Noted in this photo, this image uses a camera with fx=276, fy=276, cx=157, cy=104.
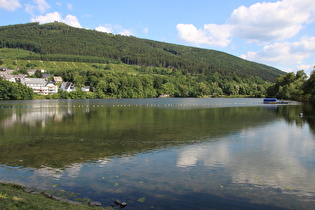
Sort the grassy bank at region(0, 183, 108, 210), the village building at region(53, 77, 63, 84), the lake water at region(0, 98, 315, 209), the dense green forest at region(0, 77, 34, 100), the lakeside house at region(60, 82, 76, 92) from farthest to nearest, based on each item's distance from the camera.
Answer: the village building at region(53, 77, 63, 84) → the lakeside house at region(60, 82, 76, 92) → the dense green forest at region(0, 77, 34, 100) → the lake water at region(0, 98, 315, 209) → the grassy bank at region(0, 183, 108, 210)

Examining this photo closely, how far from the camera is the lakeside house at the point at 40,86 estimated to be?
582 feet

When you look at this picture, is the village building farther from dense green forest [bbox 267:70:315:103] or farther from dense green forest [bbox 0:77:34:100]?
dense green forest [bbox 267:70:315:103]

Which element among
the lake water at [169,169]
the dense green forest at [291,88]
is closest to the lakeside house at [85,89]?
the dense green forest at [291,88]

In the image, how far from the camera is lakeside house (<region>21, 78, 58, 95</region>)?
178m

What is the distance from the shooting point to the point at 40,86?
17888cm

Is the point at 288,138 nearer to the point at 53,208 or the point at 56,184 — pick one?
the point at 56,184

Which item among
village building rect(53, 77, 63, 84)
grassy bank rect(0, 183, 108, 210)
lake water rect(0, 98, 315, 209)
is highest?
village building rect(53, 77, 63, 84)

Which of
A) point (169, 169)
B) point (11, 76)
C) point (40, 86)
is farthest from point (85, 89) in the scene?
point (169, 169)

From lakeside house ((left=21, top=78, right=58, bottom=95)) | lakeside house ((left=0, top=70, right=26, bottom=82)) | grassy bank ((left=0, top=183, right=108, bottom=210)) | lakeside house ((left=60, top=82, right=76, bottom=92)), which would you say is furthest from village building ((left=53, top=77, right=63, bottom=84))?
grassy bank ((left=0, top=183, right=108, bottom=210))

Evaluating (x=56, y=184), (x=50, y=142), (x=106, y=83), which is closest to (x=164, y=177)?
(x=56, y=184)

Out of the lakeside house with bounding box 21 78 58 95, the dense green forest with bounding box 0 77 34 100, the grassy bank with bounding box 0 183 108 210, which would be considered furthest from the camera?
the lakeside house with bounding box 21 78 58 95

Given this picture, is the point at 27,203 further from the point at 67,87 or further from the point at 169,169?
the point at 67,87

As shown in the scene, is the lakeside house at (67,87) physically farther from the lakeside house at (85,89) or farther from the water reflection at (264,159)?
the water reflection at (264,159)

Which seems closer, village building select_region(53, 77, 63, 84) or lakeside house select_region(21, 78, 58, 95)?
lakeside house select_region(21, 78, 58, 95)
